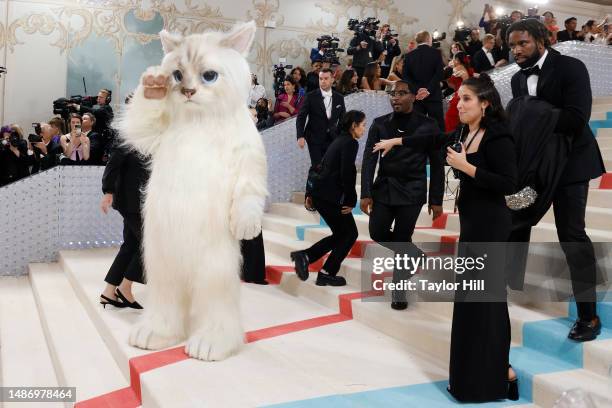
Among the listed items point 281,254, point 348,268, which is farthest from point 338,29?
point 348,268

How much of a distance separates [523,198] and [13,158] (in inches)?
243

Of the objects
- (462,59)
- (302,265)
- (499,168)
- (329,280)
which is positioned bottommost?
(329,280)

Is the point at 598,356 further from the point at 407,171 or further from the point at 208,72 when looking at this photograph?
the point at 208,72

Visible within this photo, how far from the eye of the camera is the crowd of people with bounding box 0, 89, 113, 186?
6531mm

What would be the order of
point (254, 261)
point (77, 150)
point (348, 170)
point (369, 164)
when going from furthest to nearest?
point (77, 150), point (254, 261), point (348, 170), point (369, 164)

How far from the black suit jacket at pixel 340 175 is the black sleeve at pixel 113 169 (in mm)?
1403

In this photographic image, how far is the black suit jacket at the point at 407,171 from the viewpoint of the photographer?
12.3 ft

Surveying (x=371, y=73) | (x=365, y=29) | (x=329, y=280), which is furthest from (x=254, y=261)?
(x=365, y=29)

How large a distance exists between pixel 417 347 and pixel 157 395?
1.46 metres

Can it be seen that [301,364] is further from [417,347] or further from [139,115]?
[139,115]

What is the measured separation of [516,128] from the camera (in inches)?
114

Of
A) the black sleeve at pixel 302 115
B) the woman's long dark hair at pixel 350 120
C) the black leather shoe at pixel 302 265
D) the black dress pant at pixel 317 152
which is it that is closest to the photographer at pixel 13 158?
the black sleeve at pixel 302 115

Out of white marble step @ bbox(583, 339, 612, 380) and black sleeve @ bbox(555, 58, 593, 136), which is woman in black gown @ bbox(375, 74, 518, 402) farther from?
black sleeve @ bbox(555, 58, 593, 136)

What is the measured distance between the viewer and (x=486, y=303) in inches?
97.4
